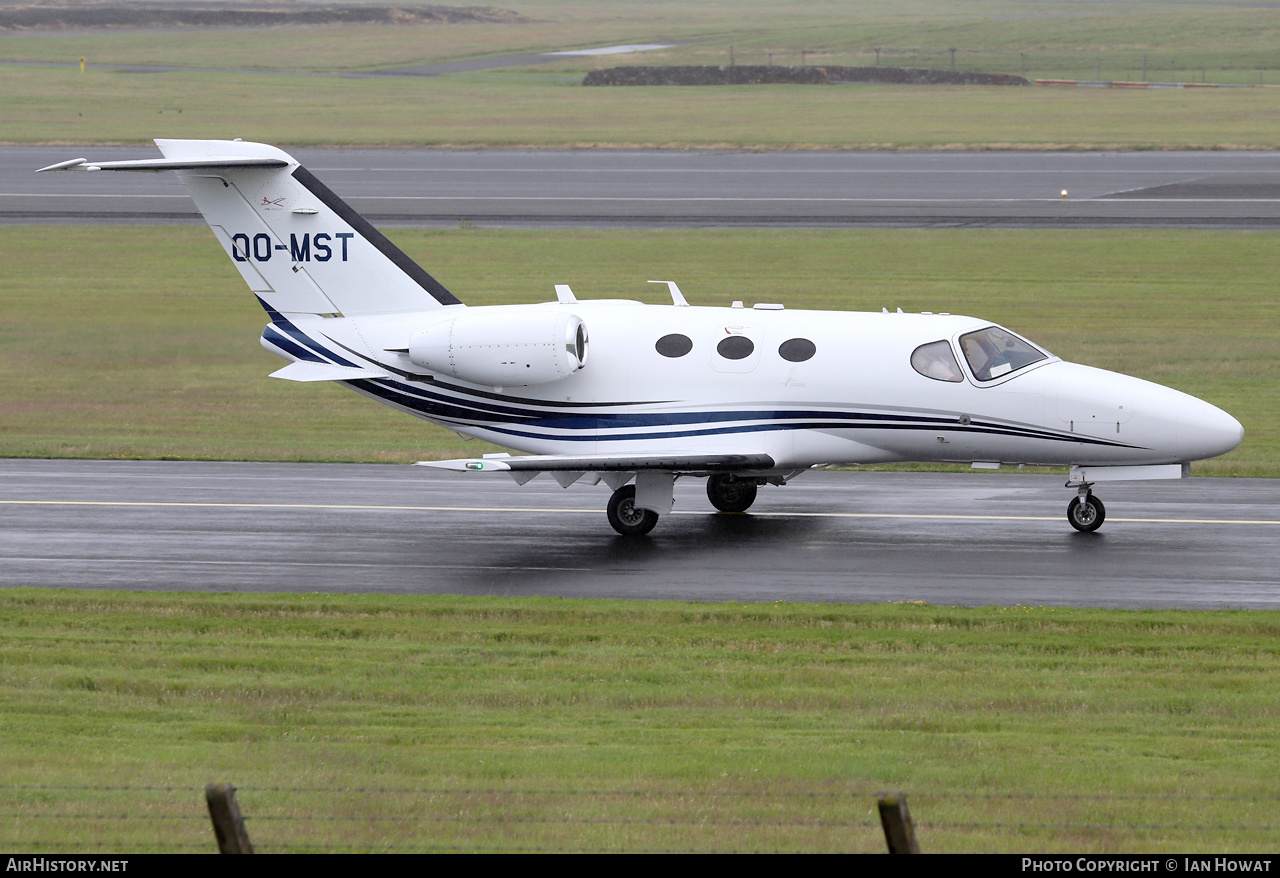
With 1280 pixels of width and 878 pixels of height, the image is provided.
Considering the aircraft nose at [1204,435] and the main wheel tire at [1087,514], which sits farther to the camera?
the main wheel tire at [1087,514]

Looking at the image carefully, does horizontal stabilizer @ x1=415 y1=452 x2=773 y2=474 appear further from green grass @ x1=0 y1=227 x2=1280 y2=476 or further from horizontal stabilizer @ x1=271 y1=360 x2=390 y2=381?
green grass @ x1=0 y1=227 x2=1280 y2=476

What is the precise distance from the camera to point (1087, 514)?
2078 cm

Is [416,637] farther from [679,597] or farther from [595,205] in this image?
[595,205]

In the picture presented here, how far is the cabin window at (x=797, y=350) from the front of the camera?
20906mm

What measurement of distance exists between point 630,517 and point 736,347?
2.80 m

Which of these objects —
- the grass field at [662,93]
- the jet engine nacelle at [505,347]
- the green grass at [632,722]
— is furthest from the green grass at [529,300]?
the grass field at [662,93]

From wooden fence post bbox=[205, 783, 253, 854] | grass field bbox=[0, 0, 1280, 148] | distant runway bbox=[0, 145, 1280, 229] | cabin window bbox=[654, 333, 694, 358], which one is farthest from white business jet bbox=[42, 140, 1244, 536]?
grass field bbox=[0, 0, 1280, 148]

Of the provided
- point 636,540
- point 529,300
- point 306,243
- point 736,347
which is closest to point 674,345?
point 736,347

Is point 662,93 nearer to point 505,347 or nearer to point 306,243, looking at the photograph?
point 306,243

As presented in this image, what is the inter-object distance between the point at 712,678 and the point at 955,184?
45941 mm

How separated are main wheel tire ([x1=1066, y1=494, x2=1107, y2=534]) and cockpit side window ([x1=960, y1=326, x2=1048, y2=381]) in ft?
6.79

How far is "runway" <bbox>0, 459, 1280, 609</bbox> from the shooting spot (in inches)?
727

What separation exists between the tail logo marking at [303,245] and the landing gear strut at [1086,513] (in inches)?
433

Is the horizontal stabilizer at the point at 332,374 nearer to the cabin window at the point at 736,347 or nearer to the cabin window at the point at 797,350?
the cabin window at the point at 736,347
